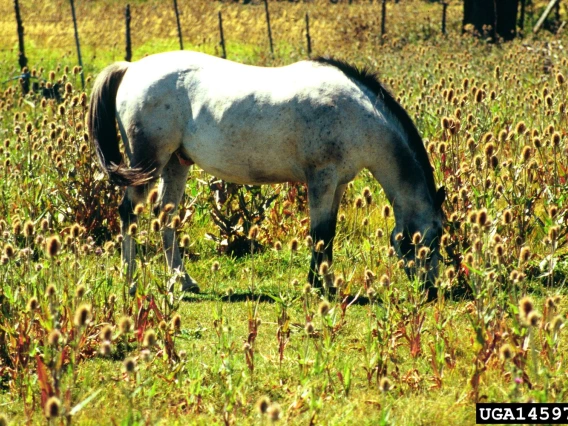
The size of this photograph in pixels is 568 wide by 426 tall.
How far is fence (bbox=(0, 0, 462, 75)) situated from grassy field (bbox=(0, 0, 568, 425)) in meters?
12.7

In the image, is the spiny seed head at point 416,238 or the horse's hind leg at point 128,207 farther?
the horse's hind leg at point 128,207

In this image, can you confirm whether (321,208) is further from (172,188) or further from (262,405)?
(262,405)

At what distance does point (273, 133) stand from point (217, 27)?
25076 millimetres

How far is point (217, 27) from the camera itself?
3094 cm

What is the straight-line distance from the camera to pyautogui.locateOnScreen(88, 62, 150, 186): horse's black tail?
730 centimetres

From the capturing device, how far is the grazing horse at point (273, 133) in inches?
262

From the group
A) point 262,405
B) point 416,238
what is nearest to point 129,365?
point 262,405

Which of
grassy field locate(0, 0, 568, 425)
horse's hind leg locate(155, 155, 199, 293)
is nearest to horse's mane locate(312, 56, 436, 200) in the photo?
grassy field locate(0, 0, 568, 425)

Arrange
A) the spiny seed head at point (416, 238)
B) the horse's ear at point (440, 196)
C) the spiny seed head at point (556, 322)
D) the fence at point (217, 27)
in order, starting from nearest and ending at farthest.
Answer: the spiny seed head at point (556, 322) < the spiny seed head at point (416, 238) < the horse's ear at point (440, 196) < the fence at point (217, 27)

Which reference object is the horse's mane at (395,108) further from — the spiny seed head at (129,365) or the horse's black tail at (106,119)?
the spiny seed head at (129,365)

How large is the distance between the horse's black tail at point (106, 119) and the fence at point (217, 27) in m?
13.2

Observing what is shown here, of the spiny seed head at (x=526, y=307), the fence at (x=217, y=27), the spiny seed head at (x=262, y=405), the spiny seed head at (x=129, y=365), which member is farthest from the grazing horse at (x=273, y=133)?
the fence at (x=217, y=27)

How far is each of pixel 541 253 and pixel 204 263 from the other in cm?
315

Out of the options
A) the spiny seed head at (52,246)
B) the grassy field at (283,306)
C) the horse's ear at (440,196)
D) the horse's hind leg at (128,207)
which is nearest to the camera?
the spiny seed head at (52,246)
